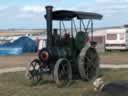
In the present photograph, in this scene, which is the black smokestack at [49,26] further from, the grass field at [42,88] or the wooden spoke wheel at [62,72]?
the grass field at [42,88]

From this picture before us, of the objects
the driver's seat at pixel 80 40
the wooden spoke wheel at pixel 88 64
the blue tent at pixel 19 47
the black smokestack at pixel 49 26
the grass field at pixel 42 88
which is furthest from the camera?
the blue tent at pixel 19 47

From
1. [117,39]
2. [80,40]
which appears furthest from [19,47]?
[80,40]

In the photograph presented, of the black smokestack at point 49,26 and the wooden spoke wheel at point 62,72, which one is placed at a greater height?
the black smokestack at point 49,26

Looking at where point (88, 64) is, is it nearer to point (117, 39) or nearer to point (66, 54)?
point (66, 54)

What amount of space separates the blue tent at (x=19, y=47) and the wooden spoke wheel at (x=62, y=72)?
2938 cm

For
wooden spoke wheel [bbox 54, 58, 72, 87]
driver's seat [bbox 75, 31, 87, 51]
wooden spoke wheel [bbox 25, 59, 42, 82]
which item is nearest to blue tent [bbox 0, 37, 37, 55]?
driver's seat [bbox 75, 31, 87, 51]

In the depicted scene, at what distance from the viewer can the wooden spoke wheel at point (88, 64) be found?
15.7 meters

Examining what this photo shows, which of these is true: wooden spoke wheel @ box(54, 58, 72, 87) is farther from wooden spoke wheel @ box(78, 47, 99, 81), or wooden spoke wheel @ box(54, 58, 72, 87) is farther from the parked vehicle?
the parked vehicle

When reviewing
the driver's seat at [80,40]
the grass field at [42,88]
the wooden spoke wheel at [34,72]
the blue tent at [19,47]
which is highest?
the driver's seat at [80,40]

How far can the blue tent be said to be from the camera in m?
44.3

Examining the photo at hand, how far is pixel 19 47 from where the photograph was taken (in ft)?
148

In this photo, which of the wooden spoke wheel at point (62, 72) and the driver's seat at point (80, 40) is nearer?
the wooden spoke wheel at point (62, 72)

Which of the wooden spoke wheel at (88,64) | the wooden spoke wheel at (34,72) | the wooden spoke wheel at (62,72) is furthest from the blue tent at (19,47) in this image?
the wooden spoke wheel at (62,72)

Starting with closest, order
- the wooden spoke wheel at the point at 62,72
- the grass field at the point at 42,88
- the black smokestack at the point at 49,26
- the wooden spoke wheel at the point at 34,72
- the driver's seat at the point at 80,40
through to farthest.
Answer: the grass field at the point at 42,88 < the wooden spoke wheel at the point at 62,72 < the black smokestack at the point at 49,26 < the wooden spoke wheel at the point at 34,72 < the driver's seat at the point at 80,40
